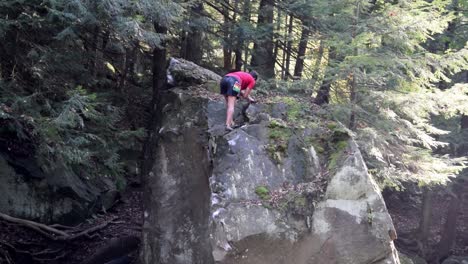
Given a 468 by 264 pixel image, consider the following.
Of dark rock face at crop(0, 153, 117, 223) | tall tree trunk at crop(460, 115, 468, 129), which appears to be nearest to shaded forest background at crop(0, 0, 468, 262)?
dark rock face at crop(0, 153, 117, 223)

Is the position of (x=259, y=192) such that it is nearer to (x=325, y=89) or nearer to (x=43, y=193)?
(x=325, y=89)

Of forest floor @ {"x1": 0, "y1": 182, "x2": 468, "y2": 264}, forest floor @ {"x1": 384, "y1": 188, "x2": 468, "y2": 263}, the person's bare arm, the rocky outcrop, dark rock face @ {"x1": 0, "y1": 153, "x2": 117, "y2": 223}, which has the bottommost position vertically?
forest floor @ {"x1": 384, "y1": 188, "x2": 468, "y2": 263}

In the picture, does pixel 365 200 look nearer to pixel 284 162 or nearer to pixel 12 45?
pixel 284 162

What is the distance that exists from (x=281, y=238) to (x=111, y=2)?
457 cm

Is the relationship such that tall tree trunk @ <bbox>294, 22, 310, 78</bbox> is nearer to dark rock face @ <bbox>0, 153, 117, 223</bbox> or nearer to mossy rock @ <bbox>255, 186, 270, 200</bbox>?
mossy rock @ <bbox>255, 186, 270, 200</bbox>

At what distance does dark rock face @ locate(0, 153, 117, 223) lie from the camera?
9242 millimetres

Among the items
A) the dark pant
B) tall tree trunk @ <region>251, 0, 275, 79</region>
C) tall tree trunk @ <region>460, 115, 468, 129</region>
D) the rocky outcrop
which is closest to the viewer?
the rocky outcrop

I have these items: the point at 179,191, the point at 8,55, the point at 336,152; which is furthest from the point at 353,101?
the point at 8,55

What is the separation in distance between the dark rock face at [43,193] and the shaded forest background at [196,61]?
42 centimetres

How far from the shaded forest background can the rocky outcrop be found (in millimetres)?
1089

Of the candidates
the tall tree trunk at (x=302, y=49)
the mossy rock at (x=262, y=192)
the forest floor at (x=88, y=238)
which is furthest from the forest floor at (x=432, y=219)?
the mossy rock at (x=262, y=192)

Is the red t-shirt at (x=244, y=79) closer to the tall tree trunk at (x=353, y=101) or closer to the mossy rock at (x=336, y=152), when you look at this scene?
the mossy rock at (x=336, y=152)

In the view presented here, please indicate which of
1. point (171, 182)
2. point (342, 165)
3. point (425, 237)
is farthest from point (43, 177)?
point (425, 237)

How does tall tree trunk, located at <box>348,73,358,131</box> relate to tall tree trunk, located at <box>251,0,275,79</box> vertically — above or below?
below
